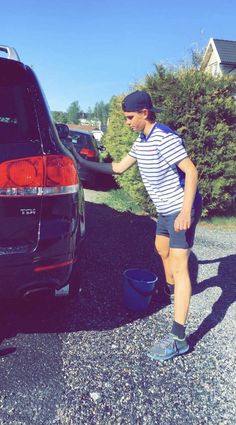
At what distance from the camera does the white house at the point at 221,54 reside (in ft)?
76.6

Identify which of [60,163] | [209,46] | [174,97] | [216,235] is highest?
[209,46]

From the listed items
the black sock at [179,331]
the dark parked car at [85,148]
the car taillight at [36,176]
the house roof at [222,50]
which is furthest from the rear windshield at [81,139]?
the house roof at [222,50]

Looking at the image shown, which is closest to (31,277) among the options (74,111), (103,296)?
(103,296)

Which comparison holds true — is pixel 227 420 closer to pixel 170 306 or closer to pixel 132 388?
pixel 132 388

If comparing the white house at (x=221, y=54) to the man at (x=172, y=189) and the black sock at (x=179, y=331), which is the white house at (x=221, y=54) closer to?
the man at (x=172, y=189)

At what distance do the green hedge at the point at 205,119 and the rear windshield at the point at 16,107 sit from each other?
14.4 feet

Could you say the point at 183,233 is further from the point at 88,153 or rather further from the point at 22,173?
the point at 88,153

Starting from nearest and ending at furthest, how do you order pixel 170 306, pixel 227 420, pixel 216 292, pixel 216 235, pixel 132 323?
pixel 227 420, pixel 132 323, pixel 170 306, pixel 216 292, pixel 216 235

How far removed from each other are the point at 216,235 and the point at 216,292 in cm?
244

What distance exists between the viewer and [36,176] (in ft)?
6.85

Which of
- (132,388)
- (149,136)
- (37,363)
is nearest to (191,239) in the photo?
Result: (149,136)

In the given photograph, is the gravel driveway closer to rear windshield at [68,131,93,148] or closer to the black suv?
the black suv

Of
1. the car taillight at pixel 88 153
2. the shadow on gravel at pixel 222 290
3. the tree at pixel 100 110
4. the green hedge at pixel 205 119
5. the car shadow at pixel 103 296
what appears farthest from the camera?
the tree at pixel 100 110

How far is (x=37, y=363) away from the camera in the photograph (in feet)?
8.19
